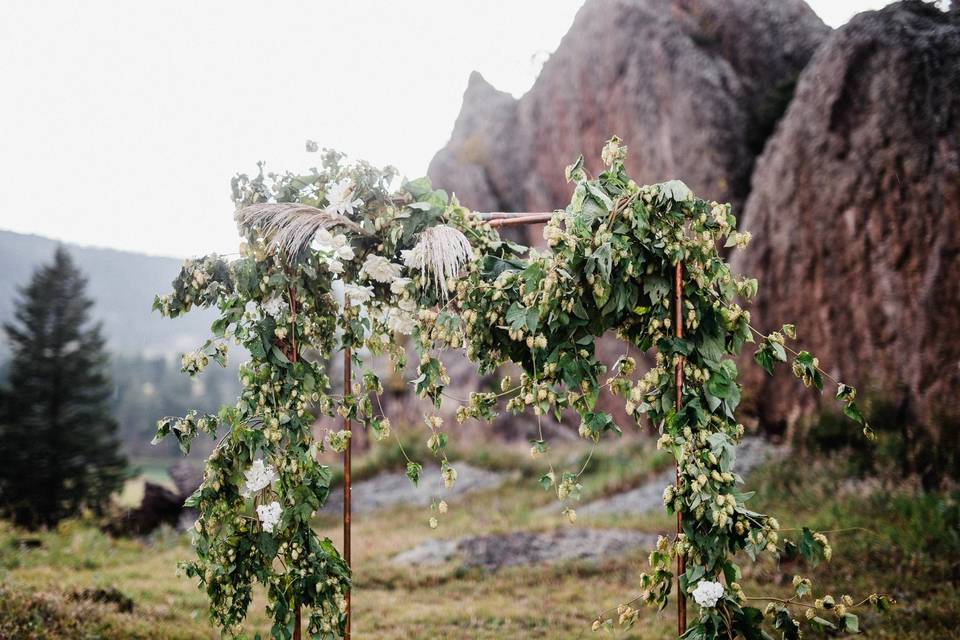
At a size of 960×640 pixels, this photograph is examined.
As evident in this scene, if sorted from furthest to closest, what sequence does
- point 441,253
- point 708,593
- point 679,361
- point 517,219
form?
point 517,219 < point 441,253 < point 679,361 < point 708,593

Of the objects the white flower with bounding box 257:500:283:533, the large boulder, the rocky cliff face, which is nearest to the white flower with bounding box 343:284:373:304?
the white flower with bounding box 257:500:283:533

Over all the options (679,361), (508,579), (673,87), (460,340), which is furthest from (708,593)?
(673,87)

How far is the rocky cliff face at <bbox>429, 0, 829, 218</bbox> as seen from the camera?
411 inches

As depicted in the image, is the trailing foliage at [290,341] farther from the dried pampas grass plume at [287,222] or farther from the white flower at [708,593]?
the white flower at [708,593]

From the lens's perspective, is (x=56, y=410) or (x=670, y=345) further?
(x=56, y=410)

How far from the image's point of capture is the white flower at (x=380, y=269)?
8.18 ft

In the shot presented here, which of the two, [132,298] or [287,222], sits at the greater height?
[132,298]

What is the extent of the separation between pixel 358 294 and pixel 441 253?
16.1 inches

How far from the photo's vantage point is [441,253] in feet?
7.92

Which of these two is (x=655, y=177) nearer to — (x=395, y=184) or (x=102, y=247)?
(x=395, y=184)

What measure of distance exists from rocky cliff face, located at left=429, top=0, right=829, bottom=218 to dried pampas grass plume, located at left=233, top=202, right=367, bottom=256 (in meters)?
8.87

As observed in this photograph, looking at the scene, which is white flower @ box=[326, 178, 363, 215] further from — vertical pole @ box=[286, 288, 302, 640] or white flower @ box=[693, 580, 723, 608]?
white flower @ box=[693, 580, 723, 608]

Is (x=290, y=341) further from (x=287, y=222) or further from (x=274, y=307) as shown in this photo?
(x=287, y=222)

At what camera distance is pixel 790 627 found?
2080 millimetres
